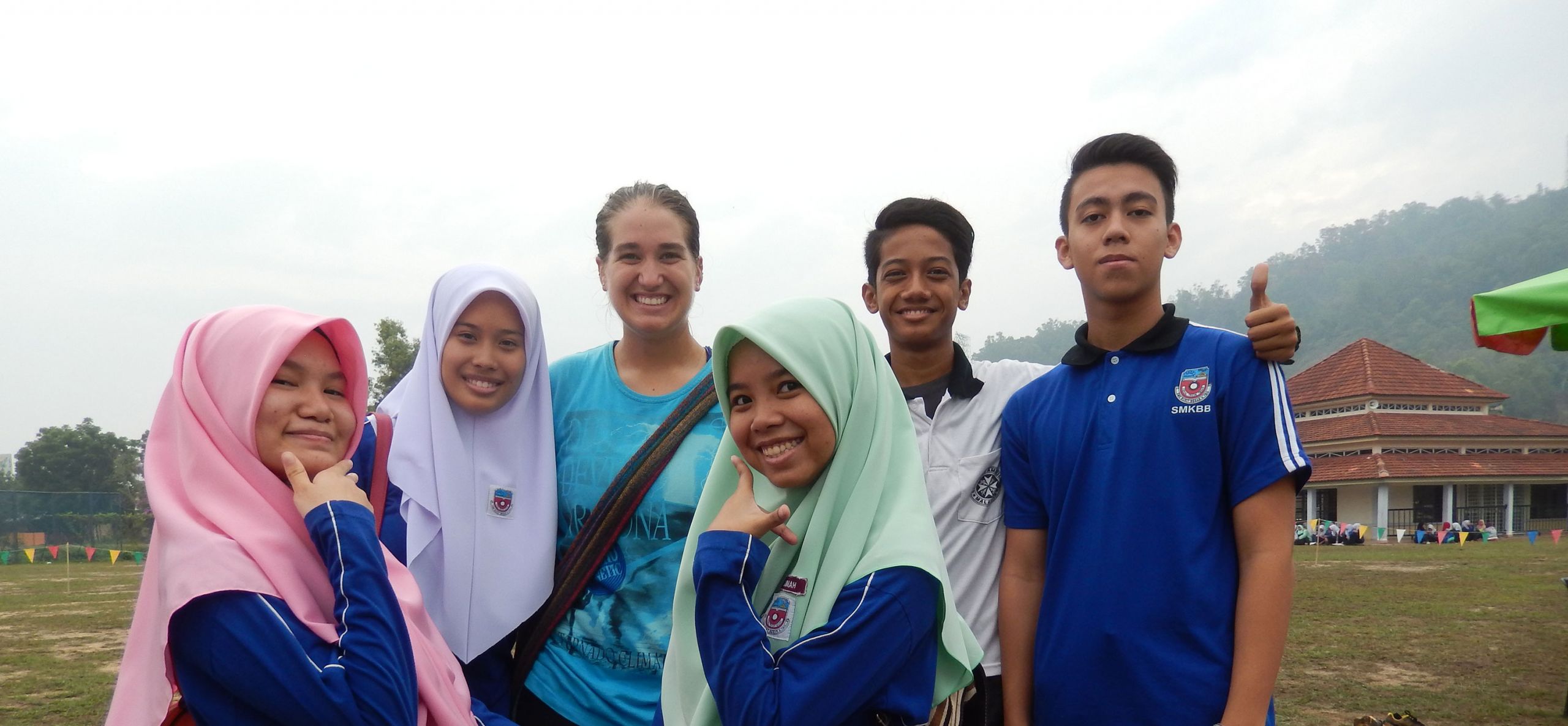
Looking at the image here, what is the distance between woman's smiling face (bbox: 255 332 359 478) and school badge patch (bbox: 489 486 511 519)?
1.51 feet

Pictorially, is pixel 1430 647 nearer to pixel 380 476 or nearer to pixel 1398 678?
pixel 1398 678

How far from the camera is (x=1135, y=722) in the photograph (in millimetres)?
2229

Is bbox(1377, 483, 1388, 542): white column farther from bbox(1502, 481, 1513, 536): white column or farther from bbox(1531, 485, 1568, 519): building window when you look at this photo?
bbox(1531, 485, 1568, 519): building window

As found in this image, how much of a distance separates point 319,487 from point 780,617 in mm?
1046

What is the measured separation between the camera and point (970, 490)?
8.98 ft

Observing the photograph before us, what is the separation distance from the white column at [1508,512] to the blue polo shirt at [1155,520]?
A: 36009 millimetres

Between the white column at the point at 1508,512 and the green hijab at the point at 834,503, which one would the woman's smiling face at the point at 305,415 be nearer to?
the green hijab at the point at 834,503

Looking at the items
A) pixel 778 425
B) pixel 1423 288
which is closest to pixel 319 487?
pixel 778 425

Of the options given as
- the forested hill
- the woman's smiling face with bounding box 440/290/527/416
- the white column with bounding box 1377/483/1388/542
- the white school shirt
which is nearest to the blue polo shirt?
the white school shirt

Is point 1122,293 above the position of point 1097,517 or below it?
above

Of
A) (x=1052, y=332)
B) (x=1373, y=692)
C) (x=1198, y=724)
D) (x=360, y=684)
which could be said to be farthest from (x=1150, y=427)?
(x=1052, y=332)

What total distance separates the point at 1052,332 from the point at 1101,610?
95.7 m

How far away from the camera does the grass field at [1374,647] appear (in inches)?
309

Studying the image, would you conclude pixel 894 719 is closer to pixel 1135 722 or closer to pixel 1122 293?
pixel 1135 722
